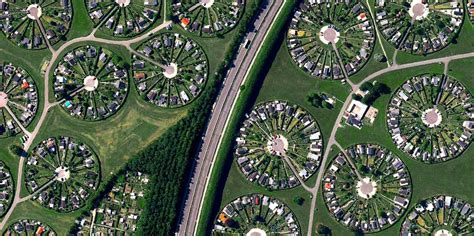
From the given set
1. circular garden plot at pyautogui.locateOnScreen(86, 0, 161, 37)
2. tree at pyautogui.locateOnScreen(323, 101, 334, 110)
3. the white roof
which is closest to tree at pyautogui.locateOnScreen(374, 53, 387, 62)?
the white roof

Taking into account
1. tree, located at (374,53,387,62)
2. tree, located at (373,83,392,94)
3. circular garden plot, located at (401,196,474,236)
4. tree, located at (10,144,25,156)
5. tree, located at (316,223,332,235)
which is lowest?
tree, located at (316,223,332,235)

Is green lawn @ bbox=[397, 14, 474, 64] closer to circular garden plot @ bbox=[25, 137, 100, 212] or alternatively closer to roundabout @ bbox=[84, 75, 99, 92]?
roundabout @ bbox=[84, 75, 99, 92]

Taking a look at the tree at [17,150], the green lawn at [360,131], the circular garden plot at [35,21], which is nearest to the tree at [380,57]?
the green lawn at [360,131]

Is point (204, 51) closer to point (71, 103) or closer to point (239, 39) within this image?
point (239, 39)

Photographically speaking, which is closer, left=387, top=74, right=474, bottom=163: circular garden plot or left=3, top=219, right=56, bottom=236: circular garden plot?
left=387, top=74, right=474, bottom=163: circular garden plot

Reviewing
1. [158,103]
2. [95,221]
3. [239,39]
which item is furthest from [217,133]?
[95,221]

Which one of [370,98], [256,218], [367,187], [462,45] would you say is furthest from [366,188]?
[462,45]

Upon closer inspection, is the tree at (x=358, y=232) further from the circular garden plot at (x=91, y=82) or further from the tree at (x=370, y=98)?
the circular garden plot at (x=91, y=82)
